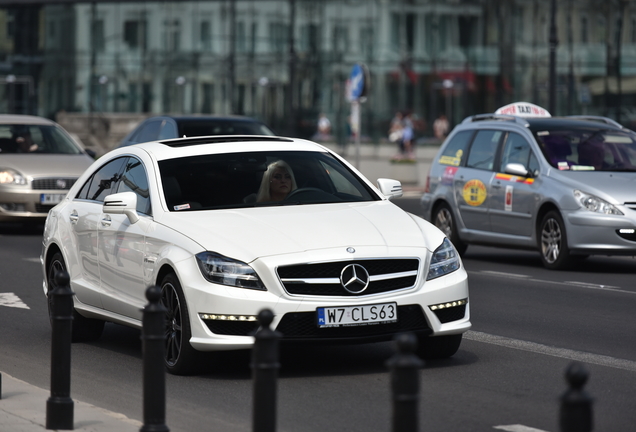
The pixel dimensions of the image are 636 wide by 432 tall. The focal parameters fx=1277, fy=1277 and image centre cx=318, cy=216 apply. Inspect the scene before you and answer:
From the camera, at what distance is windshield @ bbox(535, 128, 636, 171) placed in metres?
14.7

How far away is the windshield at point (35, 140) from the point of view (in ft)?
65.4

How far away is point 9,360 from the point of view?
8.47 metres

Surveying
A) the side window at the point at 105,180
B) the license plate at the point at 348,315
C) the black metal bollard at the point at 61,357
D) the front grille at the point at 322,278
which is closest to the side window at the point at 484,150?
the side window at the point at 105,180

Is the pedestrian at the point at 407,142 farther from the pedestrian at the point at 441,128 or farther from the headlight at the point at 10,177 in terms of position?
the headlight at the point at 10,177

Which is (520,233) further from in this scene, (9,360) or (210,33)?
(210,33)

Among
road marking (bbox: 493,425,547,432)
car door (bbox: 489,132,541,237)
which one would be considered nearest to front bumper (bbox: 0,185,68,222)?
car door (bbox: 489,132,541,237)

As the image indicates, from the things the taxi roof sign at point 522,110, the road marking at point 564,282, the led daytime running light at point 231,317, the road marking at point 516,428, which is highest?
the taxi roof sign at point 522,110

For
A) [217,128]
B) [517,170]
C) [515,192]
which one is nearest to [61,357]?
[517,170]

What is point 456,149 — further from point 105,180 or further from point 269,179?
point 269,179

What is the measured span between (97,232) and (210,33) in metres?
51.3

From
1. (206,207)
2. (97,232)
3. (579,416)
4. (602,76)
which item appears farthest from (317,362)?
(602,76)

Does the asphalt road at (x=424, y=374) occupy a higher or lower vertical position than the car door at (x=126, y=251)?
lower

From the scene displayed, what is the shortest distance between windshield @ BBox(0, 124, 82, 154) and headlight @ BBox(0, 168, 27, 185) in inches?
30.4

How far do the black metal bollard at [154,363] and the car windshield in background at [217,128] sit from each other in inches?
529
